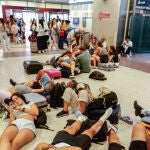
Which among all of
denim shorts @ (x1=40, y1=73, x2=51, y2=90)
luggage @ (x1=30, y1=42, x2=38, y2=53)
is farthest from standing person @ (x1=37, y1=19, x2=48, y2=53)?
denim shorts @ (x1=40, y1=73, x2=51, y2=90)

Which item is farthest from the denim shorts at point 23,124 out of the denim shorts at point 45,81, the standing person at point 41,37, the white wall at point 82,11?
the white wall at point 82,11

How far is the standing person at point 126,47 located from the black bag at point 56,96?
22.3 feet

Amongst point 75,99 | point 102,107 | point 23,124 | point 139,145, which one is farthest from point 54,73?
point 139,145

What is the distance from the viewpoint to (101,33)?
11305 millimetres

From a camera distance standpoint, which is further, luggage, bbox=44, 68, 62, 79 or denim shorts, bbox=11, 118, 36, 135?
luggage, bbox=44, 68, 62, 79

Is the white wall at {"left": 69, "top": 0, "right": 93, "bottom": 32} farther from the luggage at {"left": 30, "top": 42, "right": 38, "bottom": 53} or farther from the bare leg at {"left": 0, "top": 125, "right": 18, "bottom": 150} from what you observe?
the bare leg at {"left": 0, "top": 125, "right": 18, "bottom": 150}

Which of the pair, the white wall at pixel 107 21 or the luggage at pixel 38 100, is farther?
the white wall at pixel 107 21

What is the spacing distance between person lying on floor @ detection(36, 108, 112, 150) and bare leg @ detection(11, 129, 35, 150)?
16.9 inches

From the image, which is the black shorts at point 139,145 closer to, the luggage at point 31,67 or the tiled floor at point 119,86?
the tiled floor at point 119,86

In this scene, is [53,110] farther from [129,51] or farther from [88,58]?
[129,51]

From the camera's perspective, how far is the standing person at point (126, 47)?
972cm

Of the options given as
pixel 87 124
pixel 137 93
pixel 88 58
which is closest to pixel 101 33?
pixel 88 58

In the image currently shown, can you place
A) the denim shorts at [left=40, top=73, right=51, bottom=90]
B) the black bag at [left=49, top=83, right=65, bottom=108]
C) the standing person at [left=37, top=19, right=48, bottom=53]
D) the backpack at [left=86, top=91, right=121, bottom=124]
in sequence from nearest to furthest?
the backpack at [left=86, top=91, right=121, bottom=124], the black bag at [left=49, top=83, right=65, bottom=108], the denim shorts at [left=40, top=73, right=51, bottom=90], the standing person at [left=37, top=19, right=48, bottom=53]

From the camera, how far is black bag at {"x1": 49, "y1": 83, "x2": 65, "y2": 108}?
145 inches
